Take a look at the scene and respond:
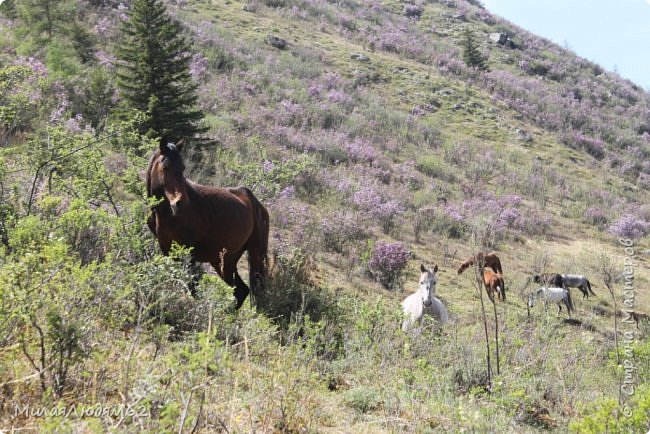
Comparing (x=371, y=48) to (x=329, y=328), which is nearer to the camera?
(x=329, y=328)

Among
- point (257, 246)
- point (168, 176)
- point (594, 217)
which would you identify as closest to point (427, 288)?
point (257, 246)

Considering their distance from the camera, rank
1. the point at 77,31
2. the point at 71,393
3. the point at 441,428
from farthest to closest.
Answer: the point at 77,31 → the point at 441,428 → the point at 71,393

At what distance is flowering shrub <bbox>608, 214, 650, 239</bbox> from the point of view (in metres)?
18.3

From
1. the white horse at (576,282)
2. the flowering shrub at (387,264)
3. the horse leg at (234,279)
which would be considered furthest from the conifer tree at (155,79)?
the white horse at (576,282)

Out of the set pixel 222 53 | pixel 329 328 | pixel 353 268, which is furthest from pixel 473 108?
pixel 329 328

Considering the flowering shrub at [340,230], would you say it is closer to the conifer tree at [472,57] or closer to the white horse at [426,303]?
the white horse at [426,303]

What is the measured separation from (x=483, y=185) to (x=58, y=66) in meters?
15.9

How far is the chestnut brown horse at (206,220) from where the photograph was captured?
4777 mm

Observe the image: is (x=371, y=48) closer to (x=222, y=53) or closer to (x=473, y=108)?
(x=473, y=108)

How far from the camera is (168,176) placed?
4.73 m

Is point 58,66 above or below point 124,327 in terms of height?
below

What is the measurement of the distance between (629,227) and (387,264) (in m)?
12.7

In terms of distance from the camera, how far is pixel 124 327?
12.9ft

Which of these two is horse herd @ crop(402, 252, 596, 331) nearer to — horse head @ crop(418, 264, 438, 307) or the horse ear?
horse head @ crop(418, 264, 438, 307)
